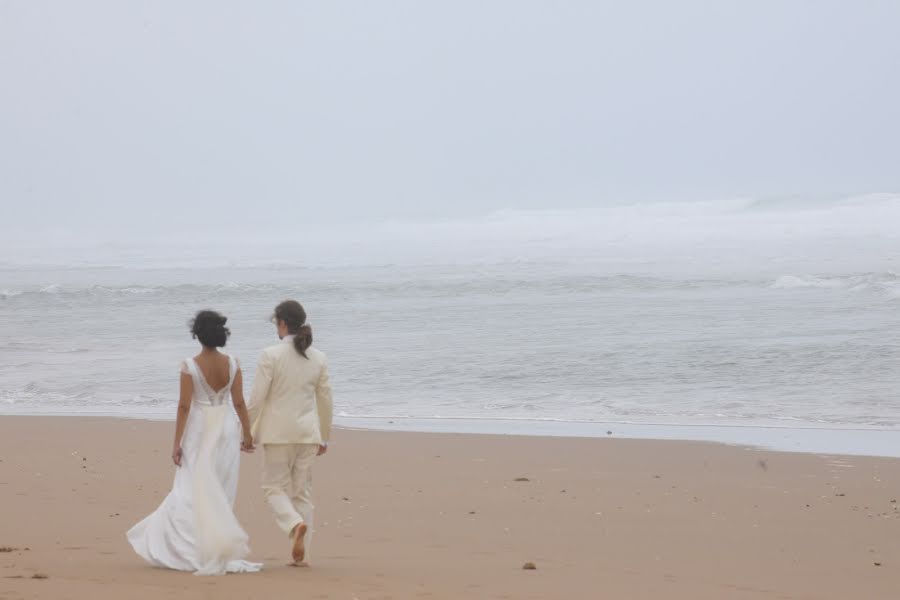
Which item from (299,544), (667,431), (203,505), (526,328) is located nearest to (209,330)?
(203,505)

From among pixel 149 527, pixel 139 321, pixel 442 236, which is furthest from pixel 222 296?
pixel 442 236

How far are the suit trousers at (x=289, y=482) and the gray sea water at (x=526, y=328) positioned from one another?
680 centimetres

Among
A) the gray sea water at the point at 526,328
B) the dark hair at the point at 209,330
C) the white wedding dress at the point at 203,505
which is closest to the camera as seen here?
the white wedding dress at the point at 203,505

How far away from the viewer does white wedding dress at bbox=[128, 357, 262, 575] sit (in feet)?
18.6

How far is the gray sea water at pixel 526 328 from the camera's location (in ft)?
45.9

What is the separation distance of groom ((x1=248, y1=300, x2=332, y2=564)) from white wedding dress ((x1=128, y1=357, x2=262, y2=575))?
0.55ft

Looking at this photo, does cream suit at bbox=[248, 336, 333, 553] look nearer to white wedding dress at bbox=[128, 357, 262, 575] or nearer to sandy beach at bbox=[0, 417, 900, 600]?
white wedding dress at bbox=[128, 357, 262, 575]

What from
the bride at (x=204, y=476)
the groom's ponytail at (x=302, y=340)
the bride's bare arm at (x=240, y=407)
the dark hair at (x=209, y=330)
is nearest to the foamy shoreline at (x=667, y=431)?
the groom's ponytail at (x=302, y=340)

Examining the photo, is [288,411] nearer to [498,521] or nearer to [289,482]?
[289,482]

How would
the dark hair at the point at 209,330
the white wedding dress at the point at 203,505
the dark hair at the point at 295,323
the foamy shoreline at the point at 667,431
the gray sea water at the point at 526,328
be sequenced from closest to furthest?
the white wedding dress at the point at 203,505 < the dark hair at the point at 209,330 < the dark hair at the point at 295,323 < the foamy shoreline at the point at 667,431 < the gray sea water at the point at 526,328

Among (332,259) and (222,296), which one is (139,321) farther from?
(332,259)

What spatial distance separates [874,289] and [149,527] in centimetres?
2428

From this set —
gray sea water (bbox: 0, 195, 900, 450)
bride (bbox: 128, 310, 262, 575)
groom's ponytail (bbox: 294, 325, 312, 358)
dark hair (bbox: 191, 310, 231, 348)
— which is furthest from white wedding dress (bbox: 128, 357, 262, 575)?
gray sea water (bbox: 0, 195, 900, 450)

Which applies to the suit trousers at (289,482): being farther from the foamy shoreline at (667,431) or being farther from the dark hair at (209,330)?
the foamy shoreline at (667,431)
